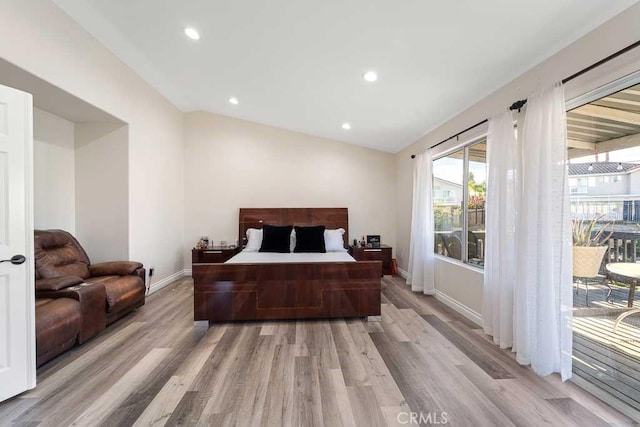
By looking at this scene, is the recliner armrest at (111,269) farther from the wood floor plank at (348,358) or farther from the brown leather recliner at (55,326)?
the wood floor plank at (348,358)

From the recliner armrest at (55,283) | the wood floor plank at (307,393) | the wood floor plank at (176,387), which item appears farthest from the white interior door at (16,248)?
the wood floor plank at (307,393)

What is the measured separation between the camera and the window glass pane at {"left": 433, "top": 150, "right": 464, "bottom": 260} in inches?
146

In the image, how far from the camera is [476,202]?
3.34 metres

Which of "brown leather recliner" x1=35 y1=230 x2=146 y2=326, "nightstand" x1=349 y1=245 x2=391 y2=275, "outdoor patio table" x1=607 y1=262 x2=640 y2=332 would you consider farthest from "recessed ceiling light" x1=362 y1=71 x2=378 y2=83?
"brown leather recliner" x1=35 y1=230 x2=146 y2=326

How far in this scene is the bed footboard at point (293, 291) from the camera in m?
3.05

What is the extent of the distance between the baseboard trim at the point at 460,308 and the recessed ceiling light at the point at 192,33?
4209 millimetres

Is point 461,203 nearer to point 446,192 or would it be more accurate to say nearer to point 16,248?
point 446,192

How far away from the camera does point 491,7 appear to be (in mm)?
1803

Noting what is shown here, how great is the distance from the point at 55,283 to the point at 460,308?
4.29 m

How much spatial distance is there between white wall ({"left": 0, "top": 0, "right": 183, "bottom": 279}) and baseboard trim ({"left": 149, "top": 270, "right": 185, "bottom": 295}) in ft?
0.27

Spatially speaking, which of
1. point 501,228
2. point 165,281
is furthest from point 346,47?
point 165,281

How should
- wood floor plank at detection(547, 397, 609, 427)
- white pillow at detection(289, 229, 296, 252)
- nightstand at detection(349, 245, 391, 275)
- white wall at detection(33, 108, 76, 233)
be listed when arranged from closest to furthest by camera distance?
wood floor plank at detection(547, 397, 609, 427)
white wall at detection(33, 108, 76, 233)
white pillow at detection(289, 229, 296, 252)
nightstand at detection(349, 245, 391, 275)

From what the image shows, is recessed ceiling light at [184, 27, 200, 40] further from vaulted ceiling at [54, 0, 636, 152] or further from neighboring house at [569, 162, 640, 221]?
neighboring house at [569, 162, 640, 221]

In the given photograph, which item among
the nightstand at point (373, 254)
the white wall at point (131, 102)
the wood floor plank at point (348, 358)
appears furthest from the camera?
the nightstand at point (373, 254)
